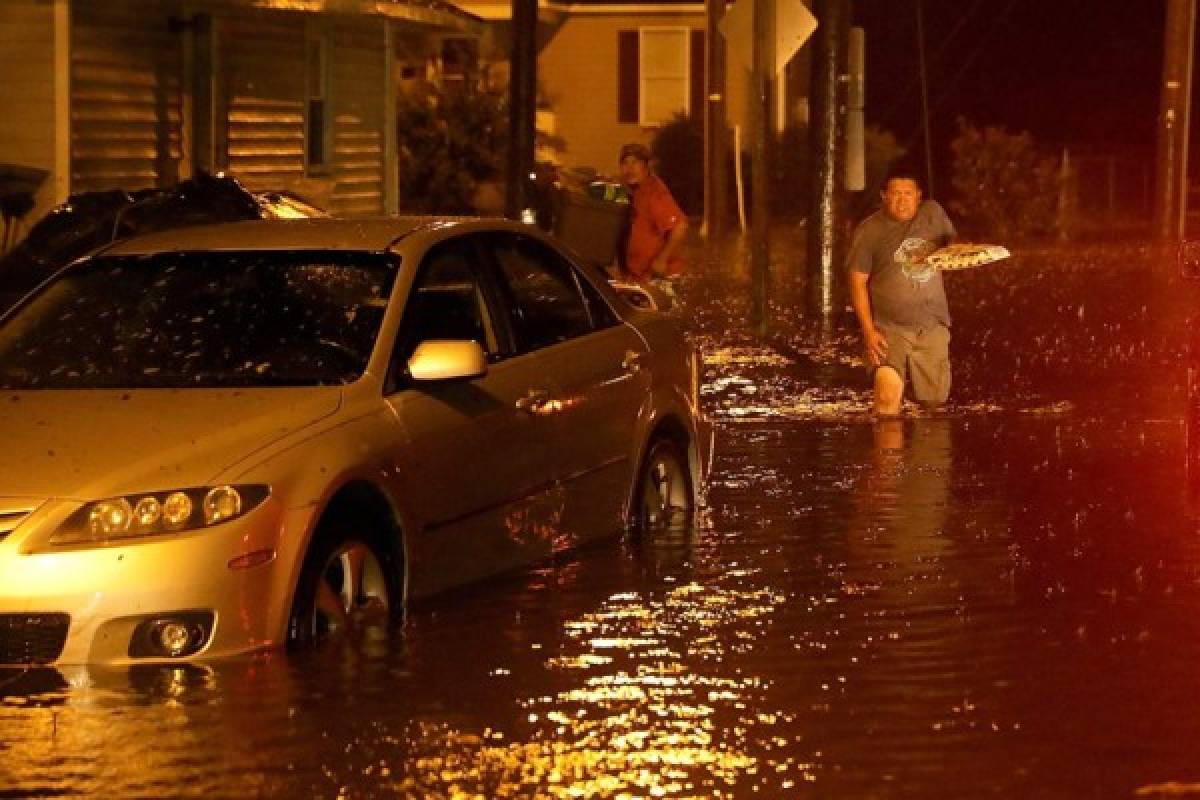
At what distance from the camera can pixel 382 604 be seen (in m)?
8.56

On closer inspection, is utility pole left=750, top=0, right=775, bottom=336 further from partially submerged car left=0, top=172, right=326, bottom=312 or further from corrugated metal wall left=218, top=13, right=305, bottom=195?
corrugated metal wall left=218, top=13, right=305, bottom=195

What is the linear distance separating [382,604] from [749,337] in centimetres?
1355

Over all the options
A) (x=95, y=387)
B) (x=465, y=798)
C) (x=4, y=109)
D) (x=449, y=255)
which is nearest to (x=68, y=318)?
(x=95, y=387)

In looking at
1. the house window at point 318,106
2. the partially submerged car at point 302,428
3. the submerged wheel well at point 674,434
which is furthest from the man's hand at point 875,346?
the house window at point 318,106

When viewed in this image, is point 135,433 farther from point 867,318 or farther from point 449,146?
point 449,146

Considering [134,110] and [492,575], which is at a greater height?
[134,110]

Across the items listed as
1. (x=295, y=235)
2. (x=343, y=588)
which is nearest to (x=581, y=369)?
(x=295, y=235)

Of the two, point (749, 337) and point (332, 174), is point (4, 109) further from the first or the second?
point (332, 174)

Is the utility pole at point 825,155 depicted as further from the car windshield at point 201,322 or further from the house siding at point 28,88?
the car windshield at point 201,322

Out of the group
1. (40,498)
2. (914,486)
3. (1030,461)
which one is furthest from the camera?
(1030,461)

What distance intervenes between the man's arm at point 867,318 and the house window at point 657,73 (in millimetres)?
33534

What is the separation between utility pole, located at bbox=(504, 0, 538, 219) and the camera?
71.9 feet

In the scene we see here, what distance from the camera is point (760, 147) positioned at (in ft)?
70.7

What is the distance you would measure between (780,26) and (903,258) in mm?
6596
